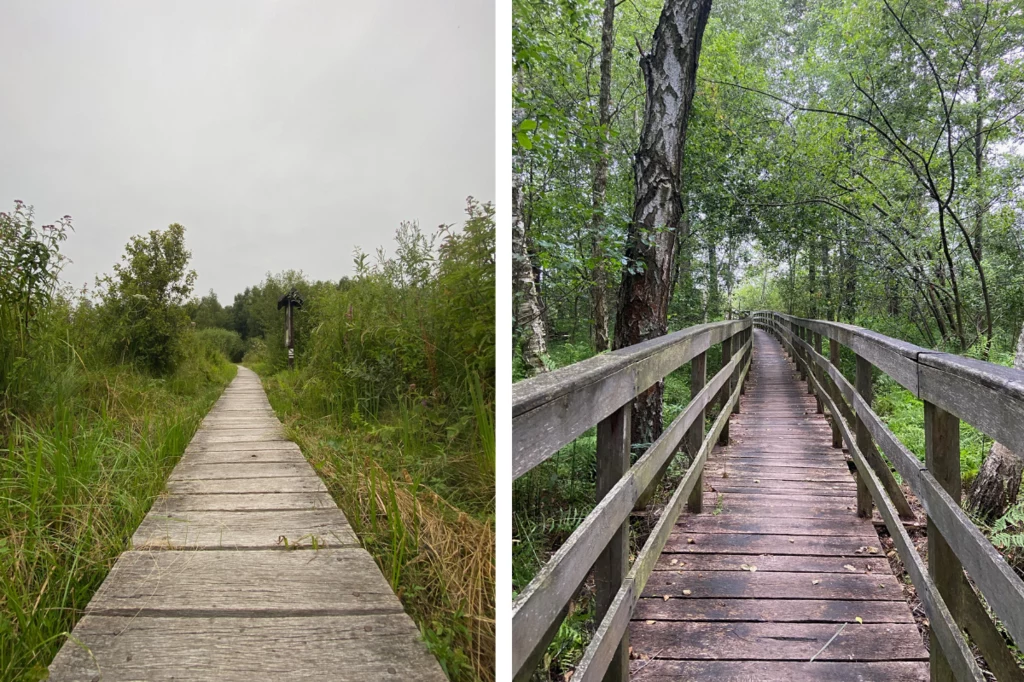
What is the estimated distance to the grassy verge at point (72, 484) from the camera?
1.76 feet

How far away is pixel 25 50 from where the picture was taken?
65 centimetres

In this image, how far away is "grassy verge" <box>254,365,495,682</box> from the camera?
80cm

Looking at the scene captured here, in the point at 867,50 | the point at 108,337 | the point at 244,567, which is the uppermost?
the point at 867,50

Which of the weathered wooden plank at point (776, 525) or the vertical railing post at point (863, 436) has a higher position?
the vertical railing post at point (863, 436)

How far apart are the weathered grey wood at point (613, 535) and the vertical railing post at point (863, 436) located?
4.40ft

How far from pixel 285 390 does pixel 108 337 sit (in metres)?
0.28

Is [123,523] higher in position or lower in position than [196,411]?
lower

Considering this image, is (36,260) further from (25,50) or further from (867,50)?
(867,50)

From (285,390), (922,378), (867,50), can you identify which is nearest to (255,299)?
(285,390)

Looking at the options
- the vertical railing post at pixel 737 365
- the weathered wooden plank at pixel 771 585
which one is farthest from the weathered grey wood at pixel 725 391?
the weathered wooden plank at pixel 771 585

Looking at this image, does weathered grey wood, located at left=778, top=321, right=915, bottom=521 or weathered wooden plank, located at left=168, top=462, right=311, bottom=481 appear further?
weathered grey wood, located at left=778, top=321, right=915, bottom=521

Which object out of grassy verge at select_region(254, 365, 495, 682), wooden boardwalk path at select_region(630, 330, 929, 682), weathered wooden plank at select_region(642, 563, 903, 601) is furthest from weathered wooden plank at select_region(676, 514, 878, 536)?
grassy verge at select_region(254, 365, 495, 682)

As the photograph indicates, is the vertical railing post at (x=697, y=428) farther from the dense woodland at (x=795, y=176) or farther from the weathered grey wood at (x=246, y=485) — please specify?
the weathered grey wood at (x=246, y=485)

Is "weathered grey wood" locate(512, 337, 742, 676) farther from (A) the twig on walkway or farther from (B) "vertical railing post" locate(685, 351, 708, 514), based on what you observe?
(B) "vertical railing post" locate(685, 351, 708, 514)
